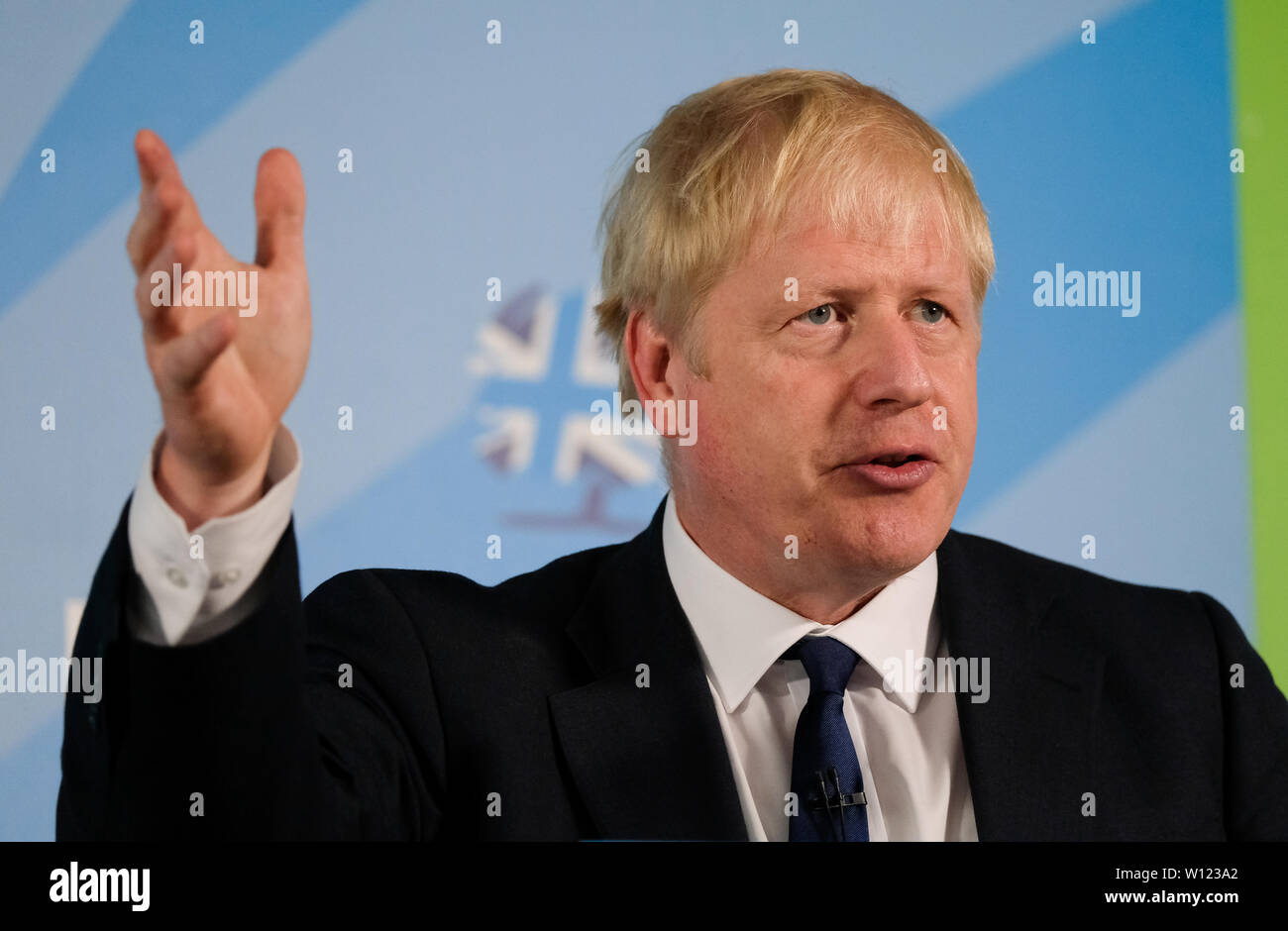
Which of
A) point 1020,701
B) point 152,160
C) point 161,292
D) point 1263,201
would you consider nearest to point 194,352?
point 161,292

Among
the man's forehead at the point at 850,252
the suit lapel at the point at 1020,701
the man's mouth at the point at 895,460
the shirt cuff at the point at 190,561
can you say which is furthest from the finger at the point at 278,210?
the suit lapel at the point at 1020,701

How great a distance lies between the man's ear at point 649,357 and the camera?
1.90 meters

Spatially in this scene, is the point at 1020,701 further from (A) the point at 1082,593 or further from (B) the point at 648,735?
(B) the point at 648,735

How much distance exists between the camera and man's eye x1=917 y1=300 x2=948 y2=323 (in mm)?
1790

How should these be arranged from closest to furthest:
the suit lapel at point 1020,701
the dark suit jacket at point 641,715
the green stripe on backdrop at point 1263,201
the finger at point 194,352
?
1. the finger at point 194,352
2. the dark suit jacket at point 641,715
3. the suit lapel at point 1020,701
4. the green stripe on backdrop at point 1263,201

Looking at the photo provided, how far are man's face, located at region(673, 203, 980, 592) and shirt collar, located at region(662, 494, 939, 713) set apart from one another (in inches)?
2.4

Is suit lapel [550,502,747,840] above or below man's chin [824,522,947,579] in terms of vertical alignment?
below

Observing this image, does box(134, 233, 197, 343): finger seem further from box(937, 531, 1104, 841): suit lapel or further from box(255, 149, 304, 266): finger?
box(937, 531, 1104, 841): suit lapel

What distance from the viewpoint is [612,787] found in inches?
66.7

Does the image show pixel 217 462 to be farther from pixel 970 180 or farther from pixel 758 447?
pixel 970 180

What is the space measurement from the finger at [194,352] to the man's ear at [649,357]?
779 mm

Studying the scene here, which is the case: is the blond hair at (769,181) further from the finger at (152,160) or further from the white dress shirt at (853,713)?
the finger at (152,160)

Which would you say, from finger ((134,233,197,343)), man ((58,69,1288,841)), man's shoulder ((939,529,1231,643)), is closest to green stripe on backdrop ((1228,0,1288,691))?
man's shoulder ((939,529,1231,643))

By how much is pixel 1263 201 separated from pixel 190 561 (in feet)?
6.09
